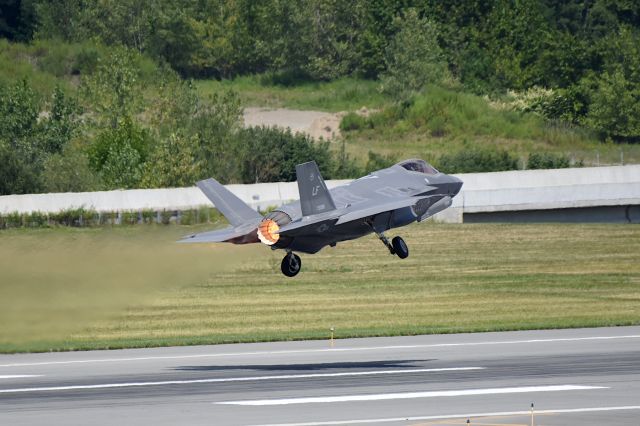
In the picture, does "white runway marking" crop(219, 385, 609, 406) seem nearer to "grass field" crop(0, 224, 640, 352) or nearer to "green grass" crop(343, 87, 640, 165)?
"grass field" crop(0, 224, 640, 352)

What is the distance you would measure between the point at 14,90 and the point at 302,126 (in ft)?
83.6

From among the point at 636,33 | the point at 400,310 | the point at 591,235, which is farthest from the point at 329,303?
the point at 636,33

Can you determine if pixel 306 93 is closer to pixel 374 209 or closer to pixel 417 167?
pixel 417 167

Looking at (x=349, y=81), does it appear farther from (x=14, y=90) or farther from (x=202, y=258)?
(x=202, y=258)

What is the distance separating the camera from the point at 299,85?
134 m

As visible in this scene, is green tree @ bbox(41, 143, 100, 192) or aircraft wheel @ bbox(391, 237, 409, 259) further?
green tree @ bbox(41, 143, 100, 192)

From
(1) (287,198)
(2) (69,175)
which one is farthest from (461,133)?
(2) (69,175)

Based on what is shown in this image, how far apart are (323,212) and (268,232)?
75.2 inches

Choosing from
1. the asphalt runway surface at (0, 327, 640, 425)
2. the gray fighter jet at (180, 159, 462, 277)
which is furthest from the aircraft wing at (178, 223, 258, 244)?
the asphalt runway surface at (0, 327, 640, 425)

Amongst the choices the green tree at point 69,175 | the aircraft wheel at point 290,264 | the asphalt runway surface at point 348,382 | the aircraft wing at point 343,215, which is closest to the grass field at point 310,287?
the asphalt runway surface at point 348,382

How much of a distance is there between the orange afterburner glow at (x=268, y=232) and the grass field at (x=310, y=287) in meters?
5.51

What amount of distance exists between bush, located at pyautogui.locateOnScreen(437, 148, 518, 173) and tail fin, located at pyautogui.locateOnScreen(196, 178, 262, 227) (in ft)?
163

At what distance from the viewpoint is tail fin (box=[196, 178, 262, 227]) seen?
42469 millimetres

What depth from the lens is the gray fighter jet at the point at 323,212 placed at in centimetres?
4150
